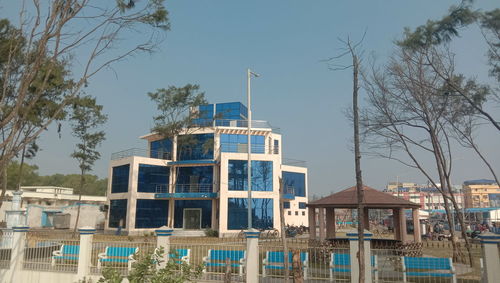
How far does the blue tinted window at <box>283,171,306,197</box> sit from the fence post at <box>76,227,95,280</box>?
29464 millimetres

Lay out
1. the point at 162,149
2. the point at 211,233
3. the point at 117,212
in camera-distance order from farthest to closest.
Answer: the point at 162,149
the point at 117,212
the point at 211,233

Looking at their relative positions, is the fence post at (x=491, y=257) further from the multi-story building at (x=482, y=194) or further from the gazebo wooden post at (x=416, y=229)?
the multi-story building at (x=482, y=194)

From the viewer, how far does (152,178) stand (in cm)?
3300

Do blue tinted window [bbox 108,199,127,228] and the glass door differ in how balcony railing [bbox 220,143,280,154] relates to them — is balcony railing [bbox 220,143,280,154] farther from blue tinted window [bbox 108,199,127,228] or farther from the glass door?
blue tinted window [bbox 108,199,127,228]

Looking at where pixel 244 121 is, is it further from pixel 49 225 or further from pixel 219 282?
pixel 49 225

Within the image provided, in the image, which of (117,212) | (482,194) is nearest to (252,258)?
(117,212)

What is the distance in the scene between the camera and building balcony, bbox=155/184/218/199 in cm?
3148

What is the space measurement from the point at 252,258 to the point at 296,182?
1261 inches

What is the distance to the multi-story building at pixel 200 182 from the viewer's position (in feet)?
98.3

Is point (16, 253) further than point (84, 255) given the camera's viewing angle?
Yes

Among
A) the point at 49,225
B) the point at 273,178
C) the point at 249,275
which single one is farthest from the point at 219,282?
the point at 49,225

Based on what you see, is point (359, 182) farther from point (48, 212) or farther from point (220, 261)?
point (48, 212)

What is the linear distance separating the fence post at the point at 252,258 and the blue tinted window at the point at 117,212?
952 inches

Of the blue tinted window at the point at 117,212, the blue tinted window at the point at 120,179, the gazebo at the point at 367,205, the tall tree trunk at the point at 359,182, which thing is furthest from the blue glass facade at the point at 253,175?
the tall tree trunk at the point at 359,182
